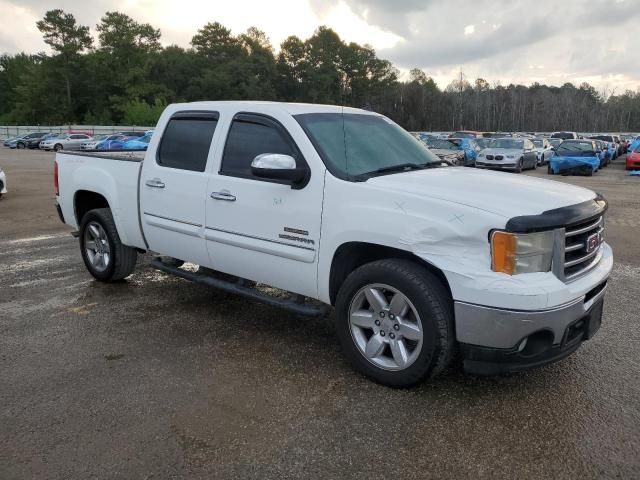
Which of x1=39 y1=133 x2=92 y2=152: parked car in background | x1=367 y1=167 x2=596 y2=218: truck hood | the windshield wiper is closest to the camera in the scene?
x1=367 y1=167 x2=596 y2=218: truck hood

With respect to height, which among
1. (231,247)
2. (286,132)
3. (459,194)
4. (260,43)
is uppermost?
(260,43)

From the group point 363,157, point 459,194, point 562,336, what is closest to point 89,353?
point 363,157

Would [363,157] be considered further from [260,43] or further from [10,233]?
[260,43]

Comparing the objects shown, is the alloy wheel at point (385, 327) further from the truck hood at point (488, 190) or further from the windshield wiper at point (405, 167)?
the windshield wiper at point (405, 167)

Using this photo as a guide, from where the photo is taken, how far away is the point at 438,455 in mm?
2895

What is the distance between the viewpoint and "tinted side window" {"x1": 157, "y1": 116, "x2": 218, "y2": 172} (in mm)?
4699

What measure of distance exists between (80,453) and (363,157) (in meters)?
2.67

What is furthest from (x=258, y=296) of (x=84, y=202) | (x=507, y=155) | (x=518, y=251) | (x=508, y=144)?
(x=508, y=144)

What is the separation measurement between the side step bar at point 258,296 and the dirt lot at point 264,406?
0.40 m

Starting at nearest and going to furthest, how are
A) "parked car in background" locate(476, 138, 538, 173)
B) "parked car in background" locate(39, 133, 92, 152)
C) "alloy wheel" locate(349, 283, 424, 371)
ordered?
A: "alloy wheel" locate(349, 283, 424, 371) → "parked car in background" locate(476, 138, 538, 173) → "parked car in background" locate(39, 133, 92, 152)

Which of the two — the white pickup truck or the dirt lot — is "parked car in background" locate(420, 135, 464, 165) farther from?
the white pickup truck

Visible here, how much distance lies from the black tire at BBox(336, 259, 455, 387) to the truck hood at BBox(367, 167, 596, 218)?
0.49m

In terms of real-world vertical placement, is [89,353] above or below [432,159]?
below

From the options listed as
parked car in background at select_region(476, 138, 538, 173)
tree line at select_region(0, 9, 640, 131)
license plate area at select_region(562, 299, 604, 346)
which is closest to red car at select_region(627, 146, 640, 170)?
parked car in background at select_region(476, 138, 538, 173)
